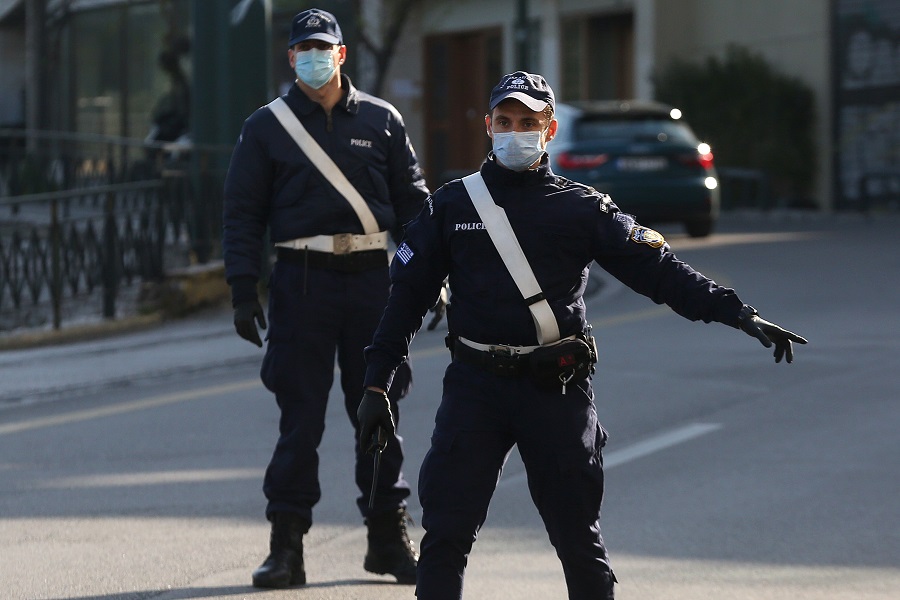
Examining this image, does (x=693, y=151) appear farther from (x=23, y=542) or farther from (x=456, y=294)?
(x=456, y=294)

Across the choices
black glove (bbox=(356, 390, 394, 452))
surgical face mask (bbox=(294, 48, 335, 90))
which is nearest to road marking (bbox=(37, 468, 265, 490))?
surgical face mask (bbox=(294, 48, 335, 90))

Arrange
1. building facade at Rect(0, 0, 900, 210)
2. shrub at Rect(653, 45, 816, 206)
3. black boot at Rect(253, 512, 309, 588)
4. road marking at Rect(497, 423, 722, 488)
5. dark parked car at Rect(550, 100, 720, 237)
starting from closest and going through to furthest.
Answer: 1. black boot at Rect(253, 512, 309, 588)
2. road marking at Rect(497, 423, 722, 488)
3. dark parked car at Rect(550, 100, 720, 237)
4. building facade at Rect(0, 0, 900, 210)
5. shrub at Rect(653, 45, 816, 206)

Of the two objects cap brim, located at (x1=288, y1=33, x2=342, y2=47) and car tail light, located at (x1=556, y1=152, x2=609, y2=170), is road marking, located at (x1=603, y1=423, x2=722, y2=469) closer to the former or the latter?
cap brim, located at (x1=288, y1=33, x2=342, y2=47)

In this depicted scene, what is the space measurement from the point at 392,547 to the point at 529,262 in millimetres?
1778

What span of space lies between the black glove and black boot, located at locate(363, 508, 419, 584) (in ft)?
4.38

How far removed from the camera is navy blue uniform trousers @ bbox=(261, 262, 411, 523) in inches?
233

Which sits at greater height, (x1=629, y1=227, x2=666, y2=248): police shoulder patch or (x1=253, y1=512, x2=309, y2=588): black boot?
A: (x1=629, y1=227, x2=666, y2=248): police shoulder patch

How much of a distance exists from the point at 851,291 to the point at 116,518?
9.32 m

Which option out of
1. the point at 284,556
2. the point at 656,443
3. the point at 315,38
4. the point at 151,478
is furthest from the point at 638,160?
A: the point at 284,556

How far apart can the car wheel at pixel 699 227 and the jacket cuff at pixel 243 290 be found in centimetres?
1431

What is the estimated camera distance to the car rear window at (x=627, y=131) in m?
19.1

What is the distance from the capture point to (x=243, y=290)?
6.00 meters

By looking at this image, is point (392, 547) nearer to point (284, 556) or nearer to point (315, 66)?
point (284, 556)

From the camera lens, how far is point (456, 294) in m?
4.69
